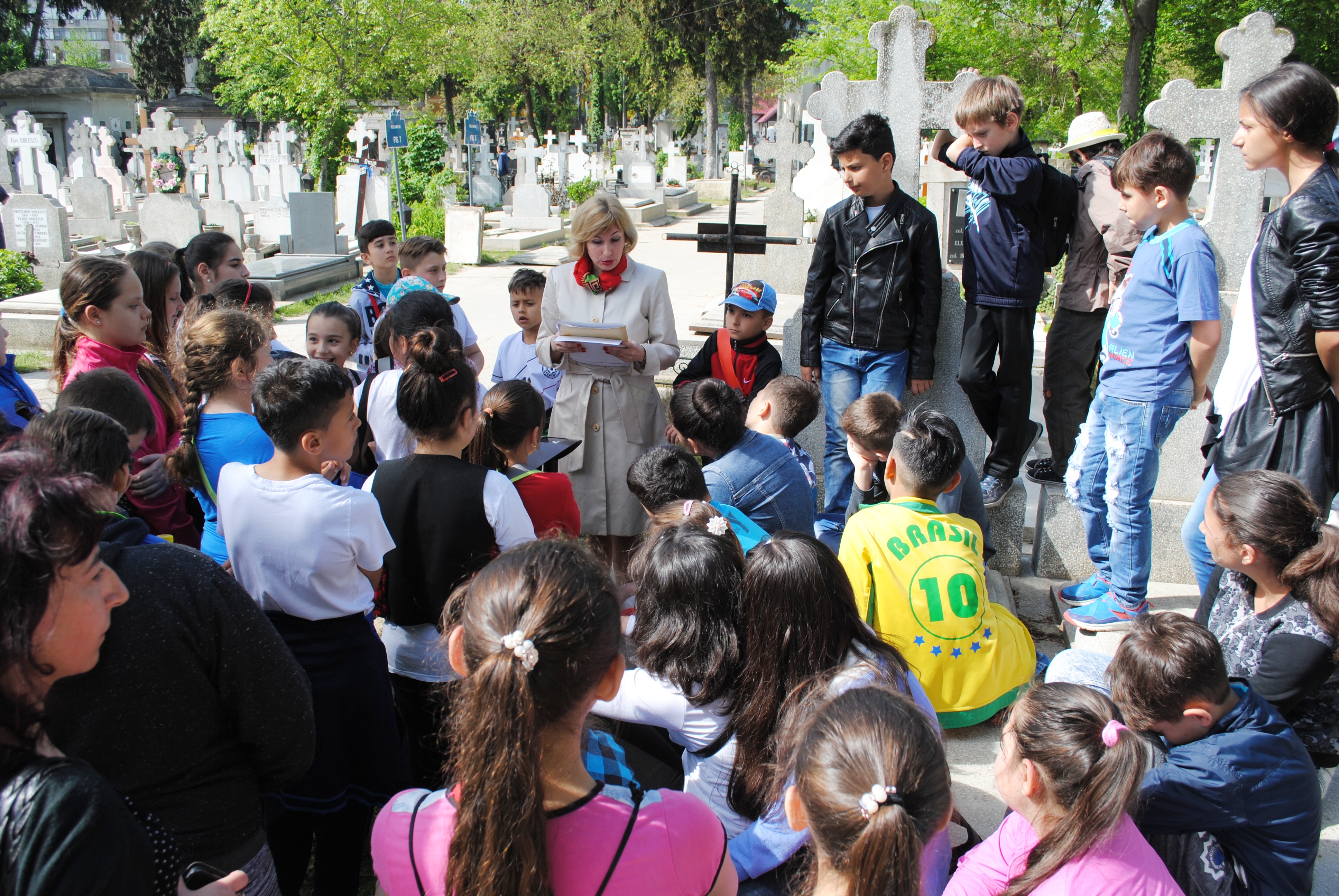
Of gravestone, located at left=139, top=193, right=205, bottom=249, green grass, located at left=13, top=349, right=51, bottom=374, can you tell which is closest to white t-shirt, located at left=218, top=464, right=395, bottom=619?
green grass, located at left=13, top=349, right=51, bottom=374

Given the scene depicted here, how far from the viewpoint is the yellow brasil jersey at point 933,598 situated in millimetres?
2604

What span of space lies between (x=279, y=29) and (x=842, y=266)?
2547cm

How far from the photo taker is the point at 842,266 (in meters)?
3.93

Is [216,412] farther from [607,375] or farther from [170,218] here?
[170,218]

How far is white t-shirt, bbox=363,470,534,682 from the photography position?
7.56 ft

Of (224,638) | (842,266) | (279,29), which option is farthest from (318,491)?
(279,29)

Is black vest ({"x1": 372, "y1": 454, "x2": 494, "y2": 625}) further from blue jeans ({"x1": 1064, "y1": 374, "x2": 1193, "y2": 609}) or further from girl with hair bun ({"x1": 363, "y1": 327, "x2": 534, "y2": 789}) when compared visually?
blue jeans ({"x1": 1064, "y1": 374, "x2": 1193, "y2": 609})

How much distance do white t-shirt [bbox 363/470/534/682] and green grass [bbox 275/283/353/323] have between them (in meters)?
7.70

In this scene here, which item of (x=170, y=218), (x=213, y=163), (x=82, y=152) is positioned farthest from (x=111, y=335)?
(x=82, y=152)

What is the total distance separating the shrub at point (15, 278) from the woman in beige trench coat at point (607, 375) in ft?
29.0

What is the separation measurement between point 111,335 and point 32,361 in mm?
6058

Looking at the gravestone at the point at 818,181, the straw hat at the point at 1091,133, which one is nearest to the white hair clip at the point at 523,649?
the straw hat at the point at 1091,133

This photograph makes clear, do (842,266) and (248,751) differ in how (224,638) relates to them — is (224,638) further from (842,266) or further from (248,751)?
(842,266)

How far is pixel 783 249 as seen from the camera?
6535 millimetres
